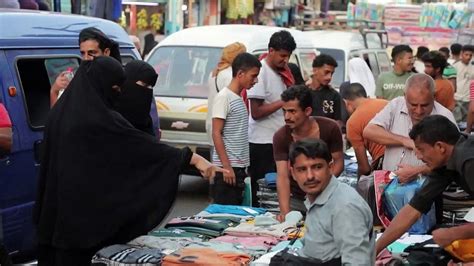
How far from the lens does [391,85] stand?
10.9 meters

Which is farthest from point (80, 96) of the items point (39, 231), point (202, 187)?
point (202, 187)

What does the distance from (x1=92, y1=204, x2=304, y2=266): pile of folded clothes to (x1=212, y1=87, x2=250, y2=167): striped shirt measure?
3.96 ft

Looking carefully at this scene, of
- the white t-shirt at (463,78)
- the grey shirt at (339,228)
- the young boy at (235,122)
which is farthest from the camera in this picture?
the white t-shirt at (463,78)

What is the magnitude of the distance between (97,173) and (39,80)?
2.46 metres

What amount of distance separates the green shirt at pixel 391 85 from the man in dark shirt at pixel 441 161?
5.75m

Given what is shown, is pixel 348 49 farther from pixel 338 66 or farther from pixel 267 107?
pixel 267 107

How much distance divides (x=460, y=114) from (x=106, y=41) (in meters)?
8.42

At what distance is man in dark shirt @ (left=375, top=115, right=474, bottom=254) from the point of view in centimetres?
485

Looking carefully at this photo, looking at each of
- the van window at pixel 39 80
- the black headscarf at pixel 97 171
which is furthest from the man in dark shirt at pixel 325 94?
the black headscarf at pixel 97 171

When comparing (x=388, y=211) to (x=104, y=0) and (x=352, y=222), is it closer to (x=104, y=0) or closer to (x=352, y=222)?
(x=352, y=222)

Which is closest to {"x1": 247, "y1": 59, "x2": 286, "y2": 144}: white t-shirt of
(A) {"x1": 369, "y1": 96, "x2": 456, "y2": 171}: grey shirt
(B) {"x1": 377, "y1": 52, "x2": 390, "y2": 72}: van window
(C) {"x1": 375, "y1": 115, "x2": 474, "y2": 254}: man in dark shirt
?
(A) {"x1": 369, "y1": 96, "x2": 456, "y2": 171}: grey shirt

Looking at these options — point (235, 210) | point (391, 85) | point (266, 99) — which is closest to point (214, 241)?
point (235, 210)

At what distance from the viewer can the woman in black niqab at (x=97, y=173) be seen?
5.54 m

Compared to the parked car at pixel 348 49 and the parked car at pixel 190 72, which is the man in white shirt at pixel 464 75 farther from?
the parked car at pixel 190 72
